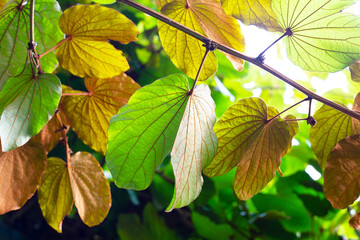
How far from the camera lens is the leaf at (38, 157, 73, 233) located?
461mm

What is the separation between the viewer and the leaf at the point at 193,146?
34 centimetres

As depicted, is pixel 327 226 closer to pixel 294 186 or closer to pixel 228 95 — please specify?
pixel 294 186

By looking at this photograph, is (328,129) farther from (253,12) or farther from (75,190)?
(75,190)

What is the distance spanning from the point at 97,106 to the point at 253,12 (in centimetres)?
26

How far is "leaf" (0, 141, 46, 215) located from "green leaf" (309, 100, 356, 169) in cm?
38

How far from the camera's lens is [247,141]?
16.5 inches

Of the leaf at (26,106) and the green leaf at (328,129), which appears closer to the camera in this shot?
the leaf at (26,106)

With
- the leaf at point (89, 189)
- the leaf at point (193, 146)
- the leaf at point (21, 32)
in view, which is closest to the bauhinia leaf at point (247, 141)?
the leaf at point (193, 146)

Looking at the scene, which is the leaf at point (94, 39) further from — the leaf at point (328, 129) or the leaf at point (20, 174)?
the leaf at point (328, 129)

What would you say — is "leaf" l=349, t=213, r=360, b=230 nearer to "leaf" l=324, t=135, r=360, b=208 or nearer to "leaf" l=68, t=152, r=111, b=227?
"leaf" l=324, t=135, r=360, b=208

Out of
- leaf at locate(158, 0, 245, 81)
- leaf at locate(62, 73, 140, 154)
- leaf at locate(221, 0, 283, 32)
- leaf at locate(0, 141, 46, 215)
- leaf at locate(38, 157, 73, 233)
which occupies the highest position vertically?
leaf at locate(221, 0, 283, 32)

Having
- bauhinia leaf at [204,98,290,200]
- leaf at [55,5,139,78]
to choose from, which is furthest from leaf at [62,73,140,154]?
bauhinia leaf at [204,98,290,200]

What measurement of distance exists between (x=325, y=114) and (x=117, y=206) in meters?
0.62

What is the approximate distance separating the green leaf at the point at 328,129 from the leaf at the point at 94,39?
0.92ft
